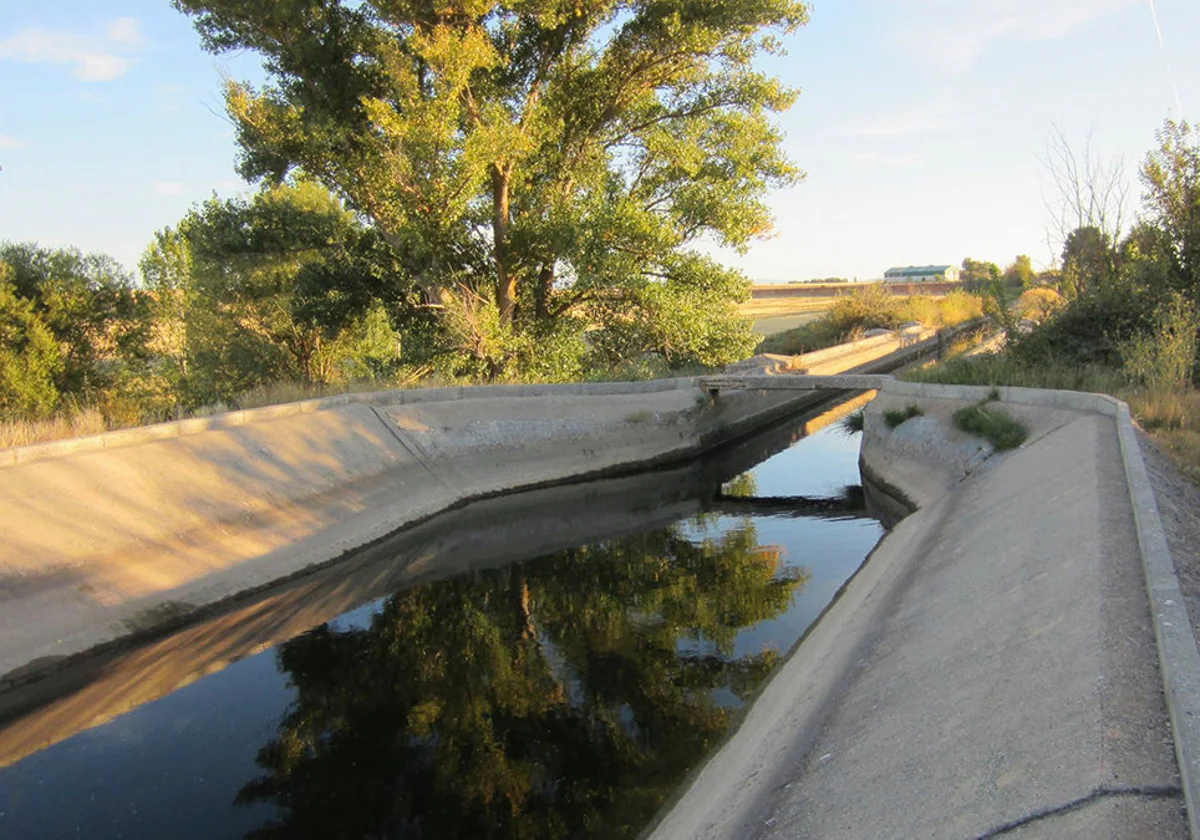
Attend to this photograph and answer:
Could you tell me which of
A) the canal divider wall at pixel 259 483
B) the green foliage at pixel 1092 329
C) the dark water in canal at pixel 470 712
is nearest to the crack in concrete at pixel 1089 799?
the dark water in canal at pixel 470 712

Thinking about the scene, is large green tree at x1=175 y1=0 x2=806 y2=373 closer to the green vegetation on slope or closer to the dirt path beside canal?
the green vegetation on slope

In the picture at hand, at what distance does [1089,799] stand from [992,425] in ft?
50.2

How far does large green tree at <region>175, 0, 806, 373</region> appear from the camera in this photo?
952 inches

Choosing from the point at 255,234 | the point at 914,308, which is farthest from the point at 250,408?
the point at 914,308

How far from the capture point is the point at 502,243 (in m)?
28.2

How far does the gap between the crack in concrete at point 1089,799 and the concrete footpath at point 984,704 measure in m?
0.01

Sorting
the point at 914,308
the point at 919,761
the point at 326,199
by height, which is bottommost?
the point at 919,761

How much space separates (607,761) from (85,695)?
23.4 ft

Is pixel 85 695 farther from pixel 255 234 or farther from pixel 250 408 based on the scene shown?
pixel 255 234

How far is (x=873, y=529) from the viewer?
18656 mm

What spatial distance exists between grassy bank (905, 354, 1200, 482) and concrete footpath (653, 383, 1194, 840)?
170cm

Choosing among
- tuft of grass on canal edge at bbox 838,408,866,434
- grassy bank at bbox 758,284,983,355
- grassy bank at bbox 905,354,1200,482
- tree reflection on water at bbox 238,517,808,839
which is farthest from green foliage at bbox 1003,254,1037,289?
tree reflection on water at bbox 238,517,808,839

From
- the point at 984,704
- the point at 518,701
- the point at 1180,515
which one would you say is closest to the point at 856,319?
the point at 1180,515

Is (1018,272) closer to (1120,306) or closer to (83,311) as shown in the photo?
(1120,306)
